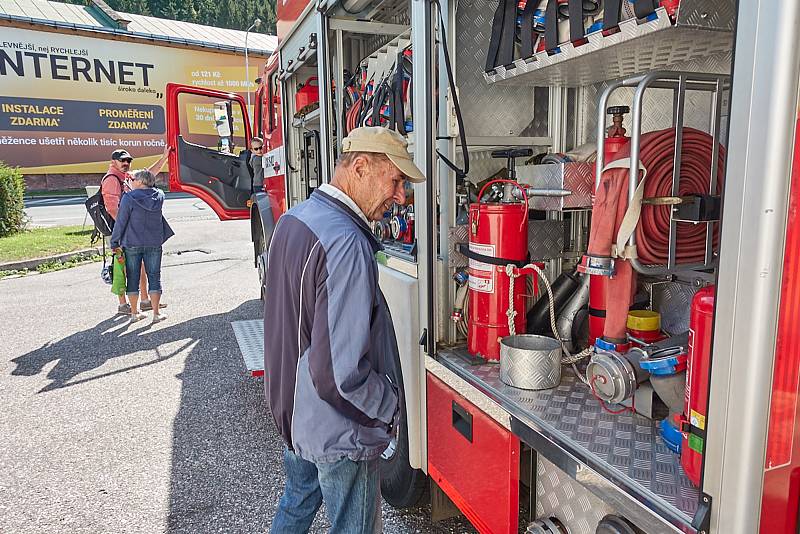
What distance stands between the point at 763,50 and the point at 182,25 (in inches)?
1473

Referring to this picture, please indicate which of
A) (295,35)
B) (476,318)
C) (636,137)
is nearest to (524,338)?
(476,318)

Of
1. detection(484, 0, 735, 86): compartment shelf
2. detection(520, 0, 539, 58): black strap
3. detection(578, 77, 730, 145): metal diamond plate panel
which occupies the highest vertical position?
detection(520, 0, 539, 58): black strap

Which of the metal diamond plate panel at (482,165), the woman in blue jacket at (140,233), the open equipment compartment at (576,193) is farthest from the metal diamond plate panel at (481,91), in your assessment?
the woman in blue jacket at (140,233)

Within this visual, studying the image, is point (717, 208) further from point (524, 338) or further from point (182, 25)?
point (182, 25)

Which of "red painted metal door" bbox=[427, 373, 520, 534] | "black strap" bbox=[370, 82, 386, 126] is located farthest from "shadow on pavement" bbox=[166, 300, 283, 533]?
"black strap" bbox=[370, 82, 386, 126]

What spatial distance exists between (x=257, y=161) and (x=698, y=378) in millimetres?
6231

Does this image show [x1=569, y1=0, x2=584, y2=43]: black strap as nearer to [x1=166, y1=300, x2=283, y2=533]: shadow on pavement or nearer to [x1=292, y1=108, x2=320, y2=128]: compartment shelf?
[x1=292, y1=108, x2=320, y2=128]: compartment shelf

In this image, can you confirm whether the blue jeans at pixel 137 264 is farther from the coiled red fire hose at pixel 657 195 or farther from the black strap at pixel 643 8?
the black strap at pixel 643 8

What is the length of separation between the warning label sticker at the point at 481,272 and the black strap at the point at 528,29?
2.47 feet

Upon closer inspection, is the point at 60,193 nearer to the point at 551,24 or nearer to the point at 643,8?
the point at 551,24

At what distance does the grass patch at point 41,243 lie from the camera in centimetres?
1094

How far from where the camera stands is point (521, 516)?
288 centimetres

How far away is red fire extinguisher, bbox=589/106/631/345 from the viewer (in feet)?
6.91

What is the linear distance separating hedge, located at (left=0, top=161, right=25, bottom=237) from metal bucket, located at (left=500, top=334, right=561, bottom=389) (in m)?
13.7
